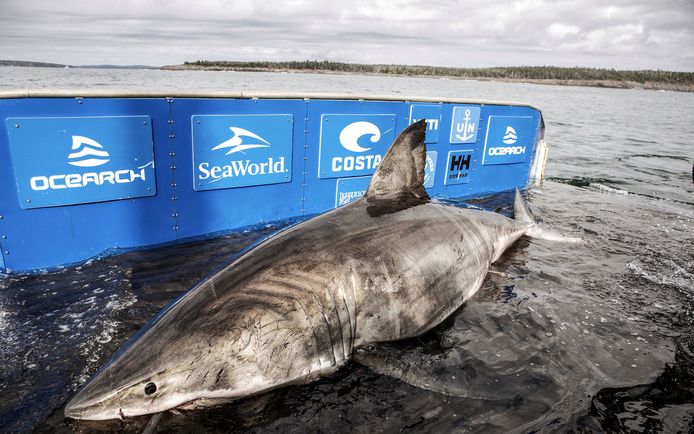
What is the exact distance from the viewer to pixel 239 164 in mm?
5676

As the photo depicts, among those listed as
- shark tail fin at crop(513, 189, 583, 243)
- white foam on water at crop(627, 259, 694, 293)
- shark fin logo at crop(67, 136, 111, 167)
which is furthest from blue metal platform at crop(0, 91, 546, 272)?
white foam on water at crop(627, 259, 694, 293)

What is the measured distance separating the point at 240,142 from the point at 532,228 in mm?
4149

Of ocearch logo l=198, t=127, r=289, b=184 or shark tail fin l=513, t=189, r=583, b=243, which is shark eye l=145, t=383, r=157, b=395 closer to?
ocearch logo l=198, t=127, r=289, b=184

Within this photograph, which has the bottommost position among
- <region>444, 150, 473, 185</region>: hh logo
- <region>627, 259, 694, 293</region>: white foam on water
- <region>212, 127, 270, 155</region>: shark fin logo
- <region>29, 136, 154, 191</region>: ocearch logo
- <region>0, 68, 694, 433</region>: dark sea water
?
<region>0, 68, 694, 433</region>: dark sea water

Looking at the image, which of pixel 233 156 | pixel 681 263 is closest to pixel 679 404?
pixel 681 263

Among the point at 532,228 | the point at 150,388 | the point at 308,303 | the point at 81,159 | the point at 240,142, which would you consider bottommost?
the point at 532,228

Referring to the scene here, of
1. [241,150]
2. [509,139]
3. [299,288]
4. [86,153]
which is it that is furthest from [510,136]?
[86,153]

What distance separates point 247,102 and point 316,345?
12.2 ft

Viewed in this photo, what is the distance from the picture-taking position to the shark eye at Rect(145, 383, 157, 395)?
2.27m

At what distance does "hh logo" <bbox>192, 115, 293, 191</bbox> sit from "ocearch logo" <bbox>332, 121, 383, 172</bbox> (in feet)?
2.86

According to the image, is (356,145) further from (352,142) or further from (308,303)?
(308,303)

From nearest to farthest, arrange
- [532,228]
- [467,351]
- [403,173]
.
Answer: [467,351] → [403,173] → [532,228]

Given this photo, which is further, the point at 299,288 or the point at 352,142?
the point at 352,142

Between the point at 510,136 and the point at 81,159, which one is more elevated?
the point at 510,136
